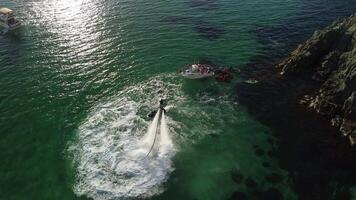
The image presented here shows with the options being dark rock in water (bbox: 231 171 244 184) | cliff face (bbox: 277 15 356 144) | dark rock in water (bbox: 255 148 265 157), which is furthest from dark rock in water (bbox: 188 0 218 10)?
dark rock in water (bbox: 231 171 244 184)

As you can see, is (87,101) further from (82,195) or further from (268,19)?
(268,19)

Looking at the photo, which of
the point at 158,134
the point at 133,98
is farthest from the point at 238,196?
the point at 133,98

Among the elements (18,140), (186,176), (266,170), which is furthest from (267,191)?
(18,140)

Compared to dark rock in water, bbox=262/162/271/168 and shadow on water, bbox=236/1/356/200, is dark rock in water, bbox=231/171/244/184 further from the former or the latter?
shadow on water, bbox=236/1/356/200

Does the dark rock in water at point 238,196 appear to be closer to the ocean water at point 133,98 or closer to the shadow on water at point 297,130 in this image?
the ocean water at point 133,98

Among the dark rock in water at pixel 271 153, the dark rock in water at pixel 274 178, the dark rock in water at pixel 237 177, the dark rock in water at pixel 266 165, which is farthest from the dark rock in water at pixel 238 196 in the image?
the dark rock in water at pixel 271 153

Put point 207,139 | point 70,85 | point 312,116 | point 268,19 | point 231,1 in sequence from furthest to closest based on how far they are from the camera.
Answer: point 231,1, point 268,19, point 70,85, point 312,116, point 207,139
